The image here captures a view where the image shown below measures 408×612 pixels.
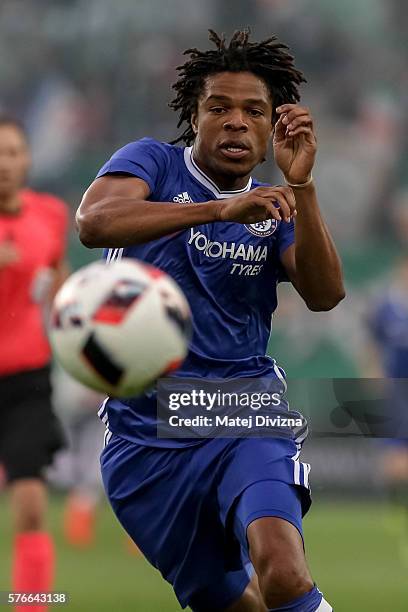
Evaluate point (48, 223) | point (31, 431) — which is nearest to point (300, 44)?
point (48, 223)

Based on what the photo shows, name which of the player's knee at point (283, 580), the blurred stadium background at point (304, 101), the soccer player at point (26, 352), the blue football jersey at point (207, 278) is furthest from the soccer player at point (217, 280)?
the blurred stadium background at point (304, 101)

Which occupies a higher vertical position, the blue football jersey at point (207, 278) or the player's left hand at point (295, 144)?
the player's left hand at point (295, 144)

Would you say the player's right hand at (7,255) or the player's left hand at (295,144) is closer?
the player's left hand at (295,144)

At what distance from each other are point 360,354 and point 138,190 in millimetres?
10133

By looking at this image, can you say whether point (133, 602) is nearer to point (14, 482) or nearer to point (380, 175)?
point (14, 482)

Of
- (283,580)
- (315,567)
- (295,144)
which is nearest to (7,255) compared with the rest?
(295,144)

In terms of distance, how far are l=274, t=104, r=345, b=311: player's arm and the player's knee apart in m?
0.98

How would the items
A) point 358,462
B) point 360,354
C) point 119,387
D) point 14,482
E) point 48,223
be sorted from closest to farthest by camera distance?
point 119,387, point 14,482, point 48,223, point 358,462, point 360,354

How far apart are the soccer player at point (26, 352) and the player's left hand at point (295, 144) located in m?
2.81

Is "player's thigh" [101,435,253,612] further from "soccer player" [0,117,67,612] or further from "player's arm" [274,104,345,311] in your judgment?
"soccer player" [0,117,67,612]

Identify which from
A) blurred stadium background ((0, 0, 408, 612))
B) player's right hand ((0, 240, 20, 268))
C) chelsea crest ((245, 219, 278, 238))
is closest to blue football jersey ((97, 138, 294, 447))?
chelsea crest ((245, 219, 278, 238))

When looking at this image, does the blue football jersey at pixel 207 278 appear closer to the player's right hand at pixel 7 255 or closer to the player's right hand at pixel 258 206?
the player's right hand at pixel 258 206

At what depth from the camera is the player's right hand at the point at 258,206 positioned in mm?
3684

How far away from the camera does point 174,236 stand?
171 inches
